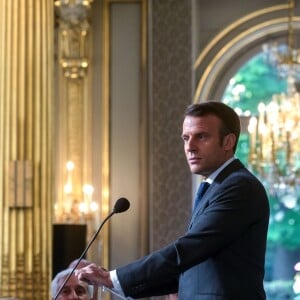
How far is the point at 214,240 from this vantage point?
282 cm

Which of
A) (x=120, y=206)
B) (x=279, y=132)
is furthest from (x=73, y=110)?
(x=120, y=206)

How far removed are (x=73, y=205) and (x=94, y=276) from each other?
23.2 feet

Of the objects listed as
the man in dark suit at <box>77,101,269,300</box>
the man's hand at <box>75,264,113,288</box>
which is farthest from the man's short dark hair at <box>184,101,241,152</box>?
the man's hand at <box>75,264,113,288</box>

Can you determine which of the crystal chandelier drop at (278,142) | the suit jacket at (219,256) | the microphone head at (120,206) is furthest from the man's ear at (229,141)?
the crystal chandelier drop at (278,142)

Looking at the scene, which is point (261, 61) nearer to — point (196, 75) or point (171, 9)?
point (196, 75)

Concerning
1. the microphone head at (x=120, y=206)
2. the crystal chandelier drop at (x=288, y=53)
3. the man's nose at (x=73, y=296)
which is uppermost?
the crystal chandelier drop at (x=288, y=53)

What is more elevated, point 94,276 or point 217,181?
point 217,181

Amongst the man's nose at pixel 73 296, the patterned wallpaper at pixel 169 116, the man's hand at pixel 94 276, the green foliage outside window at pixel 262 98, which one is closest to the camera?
the man's hand at pixel 94 276

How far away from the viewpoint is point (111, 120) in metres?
10.2

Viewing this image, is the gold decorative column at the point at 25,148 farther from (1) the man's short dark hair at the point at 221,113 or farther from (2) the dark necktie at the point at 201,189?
(1) the man's short dark hair at the point at 221,113

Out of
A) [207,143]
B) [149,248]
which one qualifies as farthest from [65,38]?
[207,143]

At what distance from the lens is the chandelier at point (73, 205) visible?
31.7 ft

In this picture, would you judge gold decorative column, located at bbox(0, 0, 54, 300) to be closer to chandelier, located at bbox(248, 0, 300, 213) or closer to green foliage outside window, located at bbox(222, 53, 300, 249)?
chandelier, located at bbox(248, 0, 300, 213)

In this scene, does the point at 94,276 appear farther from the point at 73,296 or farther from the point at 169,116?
the point at 169,116
